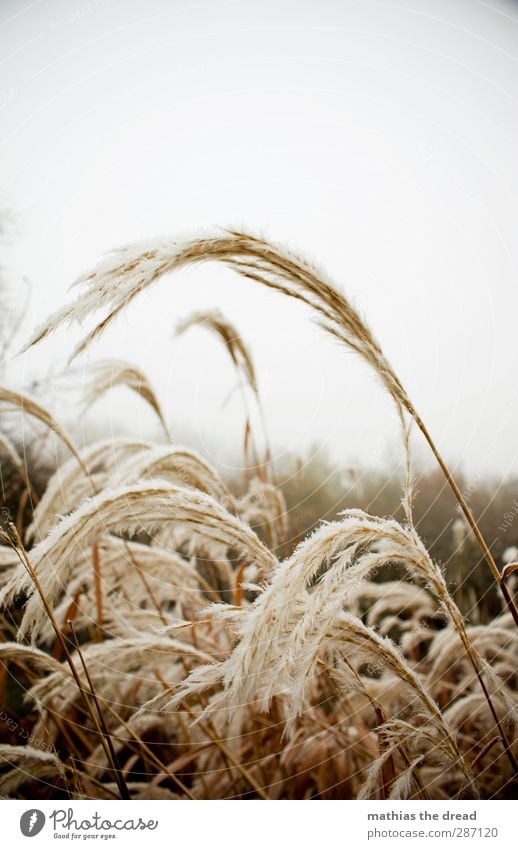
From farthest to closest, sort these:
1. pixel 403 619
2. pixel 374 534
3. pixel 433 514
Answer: pixel 403 619 → pixel 433 514 → pixel 374 534

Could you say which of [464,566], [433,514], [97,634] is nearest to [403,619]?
[464,566]

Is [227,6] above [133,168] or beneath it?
above

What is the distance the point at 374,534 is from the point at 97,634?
2.77 ft

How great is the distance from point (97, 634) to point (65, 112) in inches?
46.1

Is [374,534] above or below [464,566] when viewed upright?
above

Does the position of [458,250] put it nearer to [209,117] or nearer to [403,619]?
[209,117]

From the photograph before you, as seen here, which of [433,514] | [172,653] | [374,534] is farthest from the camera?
Answer: [433,514]

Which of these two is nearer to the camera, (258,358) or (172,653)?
(172,653)

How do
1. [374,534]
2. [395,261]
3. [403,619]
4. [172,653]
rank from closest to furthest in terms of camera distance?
1. [374,534]
2. [172,653]
3. [395,261]
4. [403,619]

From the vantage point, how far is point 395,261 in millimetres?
1215

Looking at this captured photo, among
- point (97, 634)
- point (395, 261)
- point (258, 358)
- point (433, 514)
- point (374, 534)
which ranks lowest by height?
point (97, 634)

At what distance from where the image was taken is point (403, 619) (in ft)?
6.55

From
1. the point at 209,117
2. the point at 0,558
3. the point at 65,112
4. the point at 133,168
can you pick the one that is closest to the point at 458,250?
the point at 209,117

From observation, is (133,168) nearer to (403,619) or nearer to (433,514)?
(433,514)
